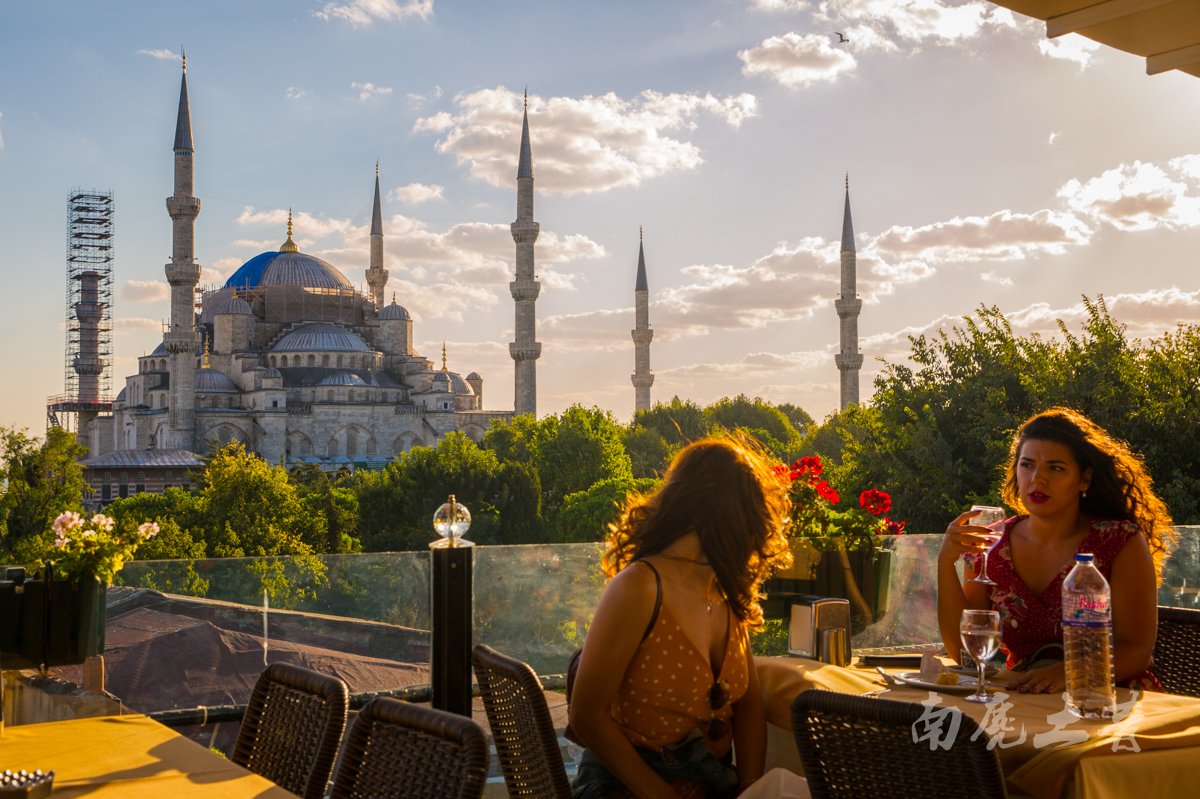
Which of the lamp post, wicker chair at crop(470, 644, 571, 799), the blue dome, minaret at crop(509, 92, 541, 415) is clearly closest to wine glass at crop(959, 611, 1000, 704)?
wicker chair at crop(470, 644, 571, 799)

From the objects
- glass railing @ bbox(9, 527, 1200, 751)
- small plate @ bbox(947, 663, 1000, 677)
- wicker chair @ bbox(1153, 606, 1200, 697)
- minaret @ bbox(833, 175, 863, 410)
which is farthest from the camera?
minaret @ bbox(833, 175, 863, 410)

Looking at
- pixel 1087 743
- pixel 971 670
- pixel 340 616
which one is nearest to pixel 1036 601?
pixel 971 670

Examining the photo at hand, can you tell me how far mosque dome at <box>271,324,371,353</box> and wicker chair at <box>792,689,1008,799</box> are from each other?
147ft

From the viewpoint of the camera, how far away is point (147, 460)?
37.8 m

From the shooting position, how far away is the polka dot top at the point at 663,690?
63.1 inches

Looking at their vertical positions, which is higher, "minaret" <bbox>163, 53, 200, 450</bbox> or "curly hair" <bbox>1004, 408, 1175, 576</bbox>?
"minaret" <bbox>163, 53, 200, 450</bbox>

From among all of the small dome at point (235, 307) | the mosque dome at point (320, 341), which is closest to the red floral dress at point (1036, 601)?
the mosque dome at point (320, 341)

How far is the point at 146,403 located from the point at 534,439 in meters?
20.0

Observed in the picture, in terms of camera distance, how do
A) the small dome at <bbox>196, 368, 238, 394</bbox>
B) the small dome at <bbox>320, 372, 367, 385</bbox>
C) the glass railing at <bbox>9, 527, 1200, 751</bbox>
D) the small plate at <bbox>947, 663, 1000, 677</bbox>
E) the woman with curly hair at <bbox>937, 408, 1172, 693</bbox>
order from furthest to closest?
the small dome at <bbox>320, 372, 367, 385</bbox>
the small dome at <bbox>196, 368, 238, 394</bbox>
the glass railing at <bbox>9, 527, 1200, 751</bbox>
the woman with curly hair at <bbox>937, 408, 1172, 693</bbox>
the small plate at <bbox>947, 663, 1000, 677</bbox>

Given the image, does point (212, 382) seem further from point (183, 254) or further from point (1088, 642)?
point (1088, 642)

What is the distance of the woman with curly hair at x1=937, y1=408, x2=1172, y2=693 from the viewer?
2104 mm

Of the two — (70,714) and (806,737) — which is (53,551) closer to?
(70,714)

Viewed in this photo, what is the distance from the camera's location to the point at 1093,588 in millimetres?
1774

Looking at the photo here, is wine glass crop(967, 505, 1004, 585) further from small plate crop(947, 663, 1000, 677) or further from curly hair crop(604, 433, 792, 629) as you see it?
curly hair crop(604, 433, 792, 629)
